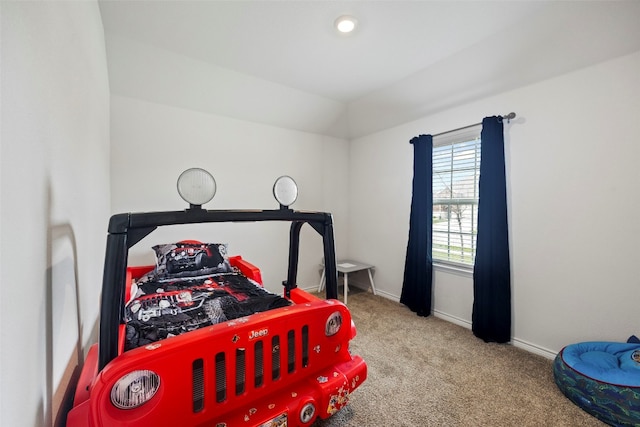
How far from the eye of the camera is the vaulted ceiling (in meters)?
1.78

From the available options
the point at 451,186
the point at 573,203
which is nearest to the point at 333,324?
the point at 573,203

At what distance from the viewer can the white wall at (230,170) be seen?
8.66 ft

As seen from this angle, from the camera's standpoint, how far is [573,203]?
2082 millimetres

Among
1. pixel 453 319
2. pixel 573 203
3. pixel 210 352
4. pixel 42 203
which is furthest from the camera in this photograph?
pixel 453 319

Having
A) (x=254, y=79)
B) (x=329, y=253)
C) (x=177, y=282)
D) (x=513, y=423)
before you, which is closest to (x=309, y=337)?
(x=329, y=253)

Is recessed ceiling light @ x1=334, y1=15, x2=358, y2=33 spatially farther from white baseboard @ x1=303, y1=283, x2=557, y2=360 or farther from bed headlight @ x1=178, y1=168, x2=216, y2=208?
white baseboard @ x1=303, y1=283, x2=557, y2=360

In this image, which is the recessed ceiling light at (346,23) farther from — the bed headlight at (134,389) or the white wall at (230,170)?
the bed headlight at (134,389)

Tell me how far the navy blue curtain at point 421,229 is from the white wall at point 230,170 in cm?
132

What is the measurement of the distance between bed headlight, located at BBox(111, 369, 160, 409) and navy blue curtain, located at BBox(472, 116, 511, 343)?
2.67 meters

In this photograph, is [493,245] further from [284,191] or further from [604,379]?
[284,191]

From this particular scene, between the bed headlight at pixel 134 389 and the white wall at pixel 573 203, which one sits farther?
the white wall at pixel 573 203

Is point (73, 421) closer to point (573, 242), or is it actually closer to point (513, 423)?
point (513, 423)

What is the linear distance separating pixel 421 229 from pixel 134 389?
9.38 feet

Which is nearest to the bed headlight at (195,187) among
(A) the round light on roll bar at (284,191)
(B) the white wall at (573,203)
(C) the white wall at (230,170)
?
(A) the round light on roll bar at (284,191)
